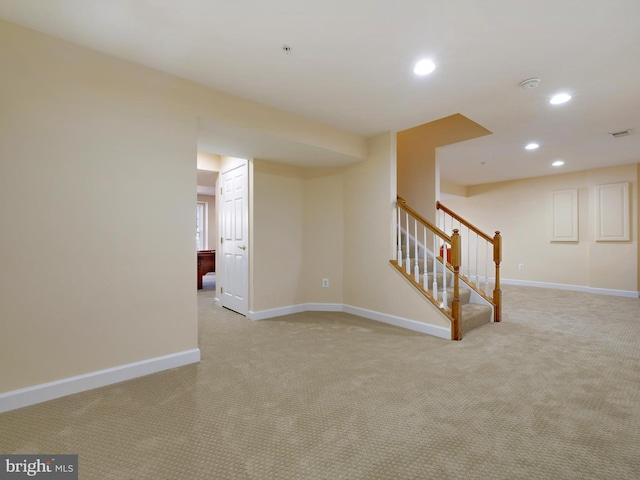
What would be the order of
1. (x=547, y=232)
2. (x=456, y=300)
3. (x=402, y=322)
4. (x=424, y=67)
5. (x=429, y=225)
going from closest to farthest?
(x=424, y=67) → (x=456, y=300) → (x=429, y=225) → (x=402, y=322) → (x=547, y=232)

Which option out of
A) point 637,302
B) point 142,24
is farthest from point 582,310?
point 142,24

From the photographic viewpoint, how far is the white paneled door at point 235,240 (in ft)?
13.2

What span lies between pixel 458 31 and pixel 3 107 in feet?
9.26

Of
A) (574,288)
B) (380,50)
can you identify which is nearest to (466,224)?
(380,50)

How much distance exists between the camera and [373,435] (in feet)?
5.24

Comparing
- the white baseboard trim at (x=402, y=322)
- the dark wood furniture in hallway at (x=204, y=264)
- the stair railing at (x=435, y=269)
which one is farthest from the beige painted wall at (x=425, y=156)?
the dark wood furniture in hallway at (x=204, y=264)

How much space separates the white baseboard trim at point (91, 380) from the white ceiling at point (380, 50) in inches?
81.2

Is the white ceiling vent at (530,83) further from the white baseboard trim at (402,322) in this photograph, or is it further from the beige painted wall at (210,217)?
the beige painted wall at (210,217)

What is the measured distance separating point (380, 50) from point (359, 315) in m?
3.02

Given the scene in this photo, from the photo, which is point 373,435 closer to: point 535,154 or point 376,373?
point 376,373

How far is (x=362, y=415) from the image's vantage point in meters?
1.77

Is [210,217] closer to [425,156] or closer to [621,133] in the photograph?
[425,156]

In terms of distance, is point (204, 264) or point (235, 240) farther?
point (204, 264)

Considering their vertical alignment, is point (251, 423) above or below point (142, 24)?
below
